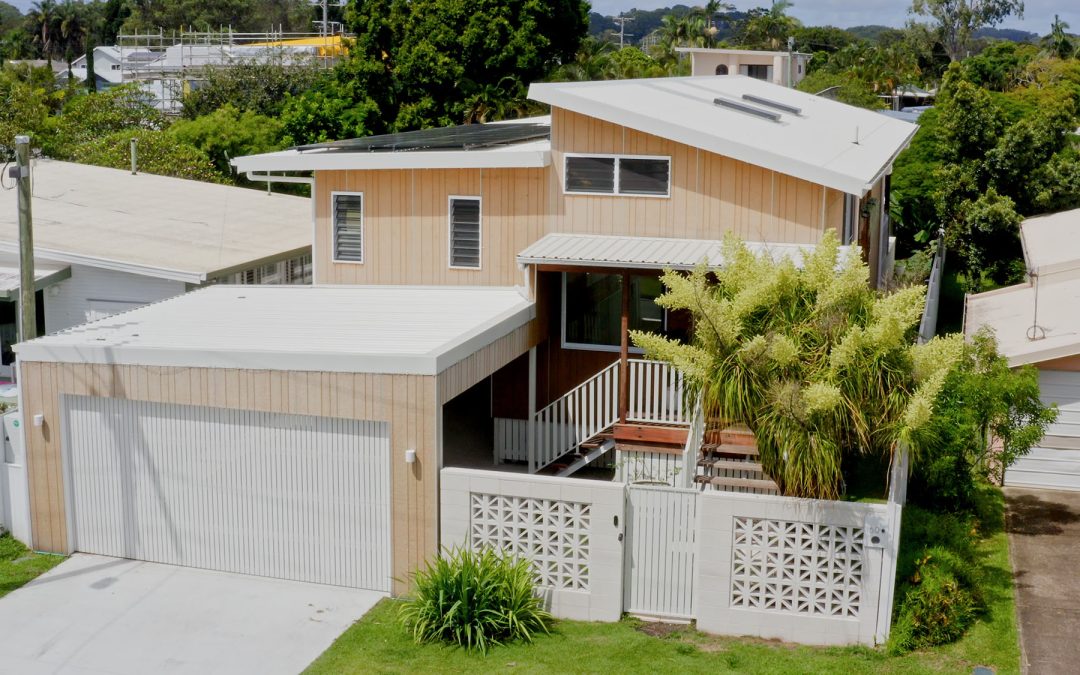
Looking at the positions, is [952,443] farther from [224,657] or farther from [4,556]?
[4,556]

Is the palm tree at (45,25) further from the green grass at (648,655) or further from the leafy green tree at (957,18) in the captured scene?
the green grass at (648,655)

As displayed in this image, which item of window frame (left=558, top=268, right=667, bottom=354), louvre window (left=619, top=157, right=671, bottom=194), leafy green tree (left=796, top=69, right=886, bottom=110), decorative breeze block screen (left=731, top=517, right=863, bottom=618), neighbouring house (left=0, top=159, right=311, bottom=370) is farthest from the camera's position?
leafy green tree (left=796, top=69, right=886, bottom=110)

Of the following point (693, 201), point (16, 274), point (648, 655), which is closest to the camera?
point (648, 655)

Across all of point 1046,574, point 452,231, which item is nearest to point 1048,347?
point 1046,574

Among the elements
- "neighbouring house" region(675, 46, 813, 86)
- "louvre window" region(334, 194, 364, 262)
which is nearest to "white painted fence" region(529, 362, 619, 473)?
"louvre window" region(334, 194, 364, 262)

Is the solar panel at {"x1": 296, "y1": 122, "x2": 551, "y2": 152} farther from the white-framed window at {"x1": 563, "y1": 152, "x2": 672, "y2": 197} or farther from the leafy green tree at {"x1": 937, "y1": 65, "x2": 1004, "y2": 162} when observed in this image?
the leafy green tree at {"x1": 937, "y1": 65, "x2": 1004, "y2": 162}

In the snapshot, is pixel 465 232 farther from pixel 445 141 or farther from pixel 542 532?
pixel 542 532
